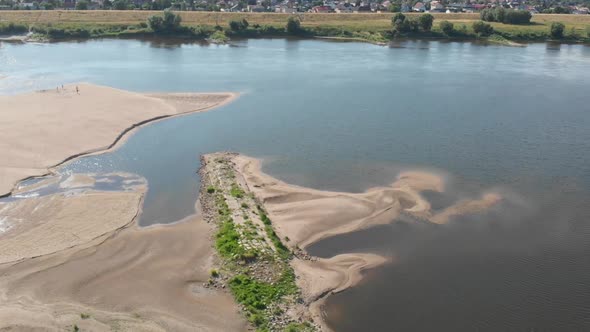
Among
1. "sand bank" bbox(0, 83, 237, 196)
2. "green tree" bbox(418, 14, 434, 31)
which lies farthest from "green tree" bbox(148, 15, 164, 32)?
"green tree" bbox(418, 14, 434, 31)

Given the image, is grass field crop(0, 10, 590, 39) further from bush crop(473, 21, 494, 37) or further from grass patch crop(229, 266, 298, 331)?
grass patch crop(229, 266, 298, 331)

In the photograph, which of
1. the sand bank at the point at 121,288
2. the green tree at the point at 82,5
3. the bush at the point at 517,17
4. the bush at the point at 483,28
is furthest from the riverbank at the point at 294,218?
the green tree at the point at 82,5

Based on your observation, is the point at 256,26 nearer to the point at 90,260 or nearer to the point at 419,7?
the point at 419,7

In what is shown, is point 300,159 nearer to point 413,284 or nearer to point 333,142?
point 333,142

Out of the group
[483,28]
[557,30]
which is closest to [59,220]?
[483,28]

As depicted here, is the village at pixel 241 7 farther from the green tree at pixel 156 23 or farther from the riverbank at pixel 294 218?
the riverbank at pixel 294 218
